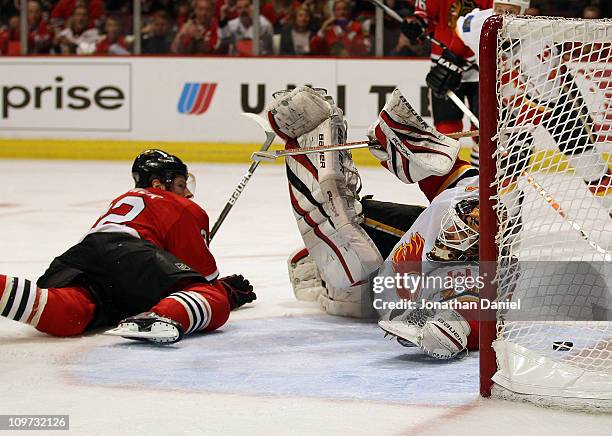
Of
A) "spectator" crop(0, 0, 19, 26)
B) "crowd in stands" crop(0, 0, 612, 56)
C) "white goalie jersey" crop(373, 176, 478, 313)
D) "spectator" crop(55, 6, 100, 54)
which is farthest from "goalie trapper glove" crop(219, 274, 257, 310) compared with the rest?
"spectator" crop(0, 0, 19, 26)

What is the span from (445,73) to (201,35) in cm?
322

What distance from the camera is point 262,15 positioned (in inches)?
303

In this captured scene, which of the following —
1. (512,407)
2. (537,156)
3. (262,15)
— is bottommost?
(512,407)

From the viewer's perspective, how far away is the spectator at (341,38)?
297 inches

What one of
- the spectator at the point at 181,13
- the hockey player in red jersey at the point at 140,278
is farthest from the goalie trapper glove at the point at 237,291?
the spectator at the point at 181,13

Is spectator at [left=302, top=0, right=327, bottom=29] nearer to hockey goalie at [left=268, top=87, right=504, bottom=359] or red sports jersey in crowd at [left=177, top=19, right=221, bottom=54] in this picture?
red sports jersey in crowd at [left=177, top=19, right=221, bottom=54]

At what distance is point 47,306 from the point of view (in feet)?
8.45

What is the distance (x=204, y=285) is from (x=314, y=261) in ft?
1.22

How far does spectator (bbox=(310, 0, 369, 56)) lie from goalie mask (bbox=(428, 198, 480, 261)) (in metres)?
5.15

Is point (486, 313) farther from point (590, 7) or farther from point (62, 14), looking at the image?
point (62, 14)

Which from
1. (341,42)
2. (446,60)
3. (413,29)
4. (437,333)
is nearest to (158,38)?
(341,42)

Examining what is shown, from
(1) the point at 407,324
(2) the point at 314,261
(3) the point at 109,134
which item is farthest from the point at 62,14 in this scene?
(1) the point at 407,324

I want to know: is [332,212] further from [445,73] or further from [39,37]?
[39,37]

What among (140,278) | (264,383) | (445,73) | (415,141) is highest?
(445,73)
